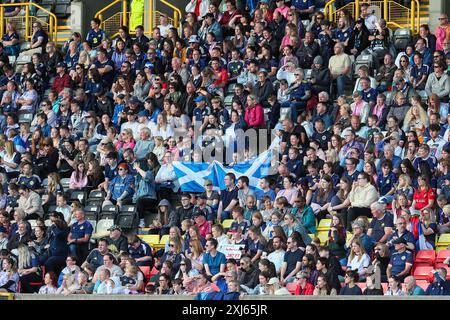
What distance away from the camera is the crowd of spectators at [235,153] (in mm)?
23344

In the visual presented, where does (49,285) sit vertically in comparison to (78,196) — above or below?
below

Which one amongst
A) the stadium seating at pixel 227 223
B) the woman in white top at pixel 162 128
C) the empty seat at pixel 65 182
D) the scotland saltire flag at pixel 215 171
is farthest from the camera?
the empty seat at pixel 65 182

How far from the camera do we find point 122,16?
3288cm

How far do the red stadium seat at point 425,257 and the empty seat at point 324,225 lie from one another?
179cm

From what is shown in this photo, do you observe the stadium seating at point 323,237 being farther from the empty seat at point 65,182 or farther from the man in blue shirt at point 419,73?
the empty seat at point 65,182

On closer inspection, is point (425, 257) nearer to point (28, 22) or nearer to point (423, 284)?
point (423, 284)

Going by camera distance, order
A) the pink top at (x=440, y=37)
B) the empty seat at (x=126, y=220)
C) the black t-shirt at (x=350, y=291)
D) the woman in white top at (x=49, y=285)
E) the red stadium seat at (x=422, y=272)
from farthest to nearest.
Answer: the pink top at (x=440, y=37) → the empty seat at (x=126, y=220) → the woman in white top at (x=49, y=285) → the red stadium seat at (x=422, y=272) → the black t-shirt at (x=350, y=291)

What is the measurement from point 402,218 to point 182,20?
934 centimetres

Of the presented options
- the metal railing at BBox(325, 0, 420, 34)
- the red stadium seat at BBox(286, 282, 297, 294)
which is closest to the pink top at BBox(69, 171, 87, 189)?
the metal railing at BBox(325, 0, 420, 34)

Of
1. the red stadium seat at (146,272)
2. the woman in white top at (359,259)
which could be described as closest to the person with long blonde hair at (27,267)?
the red stadium seat at (146,272)

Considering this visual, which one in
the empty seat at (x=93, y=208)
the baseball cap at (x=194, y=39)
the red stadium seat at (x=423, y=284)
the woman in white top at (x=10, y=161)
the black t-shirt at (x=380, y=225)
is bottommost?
the red stadium seat at (x=423, y=284)

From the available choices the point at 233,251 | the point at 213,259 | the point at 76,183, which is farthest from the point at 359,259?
the point at 76,183

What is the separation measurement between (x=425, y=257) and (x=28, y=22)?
12.9m

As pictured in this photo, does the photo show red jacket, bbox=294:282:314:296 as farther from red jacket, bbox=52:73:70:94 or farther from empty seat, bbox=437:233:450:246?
red jacket, bbox=52:73:70:94
